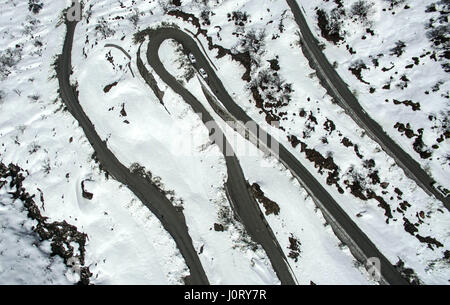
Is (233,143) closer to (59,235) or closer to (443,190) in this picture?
(59,235)

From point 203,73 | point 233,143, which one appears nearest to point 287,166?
point 233,143

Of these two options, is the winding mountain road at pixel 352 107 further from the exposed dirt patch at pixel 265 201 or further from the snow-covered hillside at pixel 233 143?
the exposed dirt patch at pixel 265 201

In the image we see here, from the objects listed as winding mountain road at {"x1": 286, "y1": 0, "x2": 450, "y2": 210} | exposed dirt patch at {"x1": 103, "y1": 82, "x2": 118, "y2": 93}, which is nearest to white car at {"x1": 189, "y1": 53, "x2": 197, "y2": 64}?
exposed dirt patch at {"x1": 103, "y1": 82, "x2": 118, "y2": 93}

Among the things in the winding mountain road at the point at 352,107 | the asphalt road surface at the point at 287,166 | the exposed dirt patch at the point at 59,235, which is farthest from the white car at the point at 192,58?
the exposed dirt patch at the point at 59,235

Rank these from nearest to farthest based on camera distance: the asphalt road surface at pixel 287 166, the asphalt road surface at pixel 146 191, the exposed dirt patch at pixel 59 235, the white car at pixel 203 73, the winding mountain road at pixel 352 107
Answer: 1. the asphalt road surface at pixel 287 166
2. the asphalt road surface at pixel 146 191
3. the exposed dirt patch at pixel 59 235
4. the winding mountain road at pixel 352 107
5. the white car at pixel 203 73

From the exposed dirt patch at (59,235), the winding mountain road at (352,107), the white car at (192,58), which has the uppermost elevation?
the white car at (192,58)

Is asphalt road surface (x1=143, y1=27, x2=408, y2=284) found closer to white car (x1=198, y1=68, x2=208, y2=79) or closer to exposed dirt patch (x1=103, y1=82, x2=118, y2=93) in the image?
white car (x1=198, y1=68, x2=208, y2=79)
